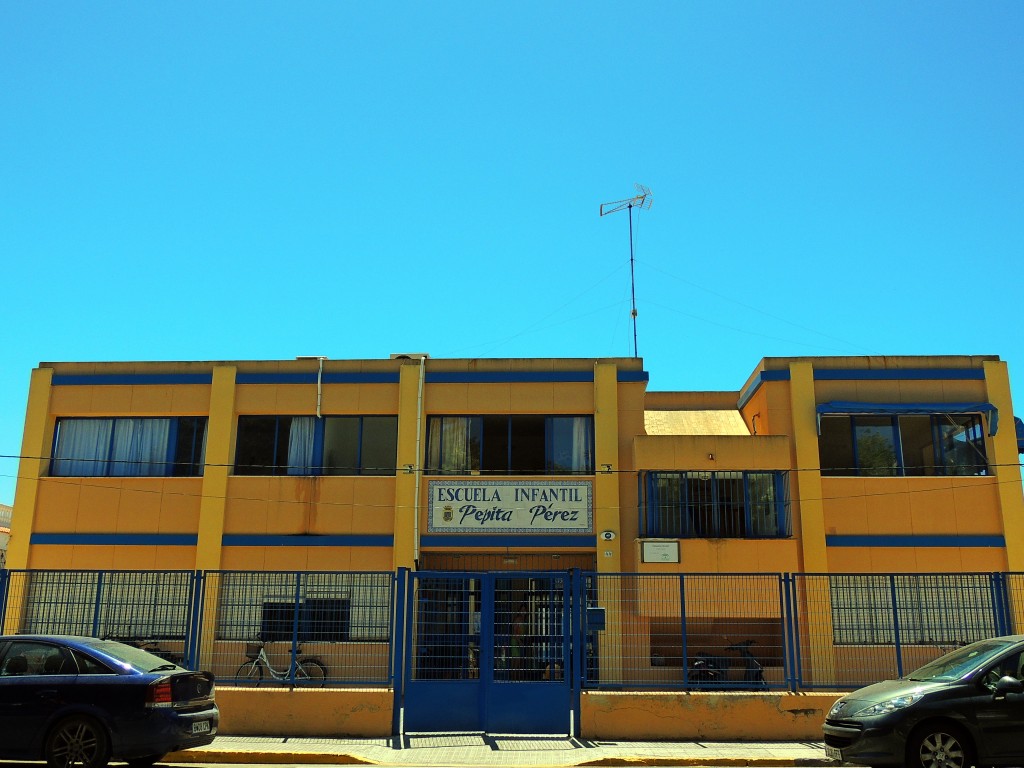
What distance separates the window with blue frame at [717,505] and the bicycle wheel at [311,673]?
426 inches

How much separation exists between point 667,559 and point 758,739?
9.13 m

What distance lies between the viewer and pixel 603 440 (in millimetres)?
22844

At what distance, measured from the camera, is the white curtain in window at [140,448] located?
23.6 metres

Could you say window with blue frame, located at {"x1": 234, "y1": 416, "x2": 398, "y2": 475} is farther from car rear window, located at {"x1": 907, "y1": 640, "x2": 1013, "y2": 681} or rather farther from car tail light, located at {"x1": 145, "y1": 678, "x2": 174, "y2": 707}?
car rear window, located at {"x1": 907, "y1": 640, "x2": 1013, "y2": 681}

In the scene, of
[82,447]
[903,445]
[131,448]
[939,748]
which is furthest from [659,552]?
[82,447]

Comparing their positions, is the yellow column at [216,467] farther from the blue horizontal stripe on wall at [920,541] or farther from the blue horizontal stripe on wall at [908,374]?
the blue horizontal stripe on wall at [908,374]

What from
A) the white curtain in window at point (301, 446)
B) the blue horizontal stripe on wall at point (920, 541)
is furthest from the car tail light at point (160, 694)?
the blue horizontal stripe on wall at point (920, 541)

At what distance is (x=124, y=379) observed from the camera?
24.2 m

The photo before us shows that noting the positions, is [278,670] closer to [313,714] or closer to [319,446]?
[313,714]

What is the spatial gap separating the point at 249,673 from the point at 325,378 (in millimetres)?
11339

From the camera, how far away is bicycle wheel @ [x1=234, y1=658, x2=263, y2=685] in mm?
13153

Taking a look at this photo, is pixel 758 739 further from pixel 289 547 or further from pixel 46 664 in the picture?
pixel 289 547

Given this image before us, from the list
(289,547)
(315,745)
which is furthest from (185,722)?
(289,547)

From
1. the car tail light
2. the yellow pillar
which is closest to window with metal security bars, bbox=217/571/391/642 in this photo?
the car tail light
